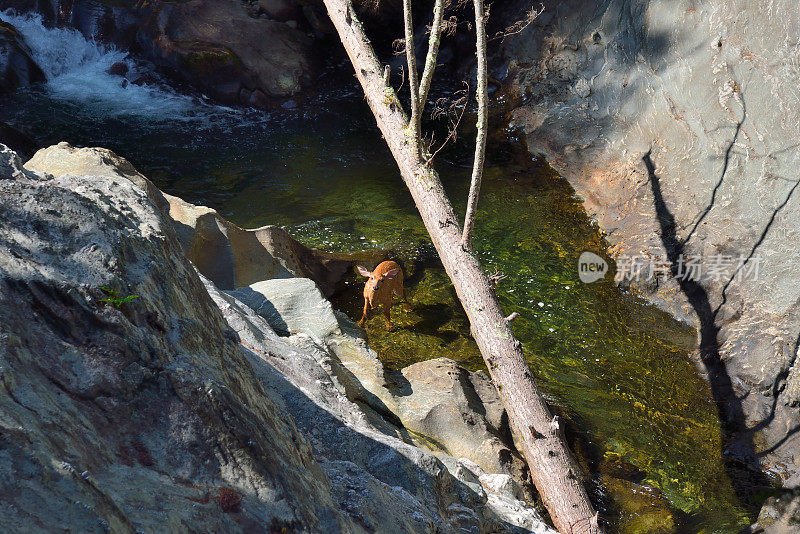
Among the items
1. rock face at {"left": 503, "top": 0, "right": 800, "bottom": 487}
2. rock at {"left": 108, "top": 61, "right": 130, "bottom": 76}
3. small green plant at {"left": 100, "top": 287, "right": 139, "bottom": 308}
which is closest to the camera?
small green plant at {"left": 100, "top": 287, "right": 139, "bottom": 308}

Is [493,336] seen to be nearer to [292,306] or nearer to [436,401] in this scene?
[436,401]

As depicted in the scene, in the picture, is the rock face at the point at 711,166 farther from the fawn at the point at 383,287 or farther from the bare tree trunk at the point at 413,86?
the bare tree trunk at the point at 413,86

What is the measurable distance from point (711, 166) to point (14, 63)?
13.0m

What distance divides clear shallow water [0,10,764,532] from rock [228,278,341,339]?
42.4 inches

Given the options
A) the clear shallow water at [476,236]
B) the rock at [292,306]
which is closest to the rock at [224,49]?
the clear shallow water at [476,236]

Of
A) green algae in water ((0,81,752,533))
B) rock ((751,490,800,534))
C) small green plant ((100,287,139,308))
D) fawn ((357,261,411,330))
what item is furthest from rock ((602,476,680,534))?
small green plant ((100,287,139,308))

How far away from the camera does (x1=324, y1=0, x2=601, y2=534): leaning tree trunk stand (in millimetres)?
4383

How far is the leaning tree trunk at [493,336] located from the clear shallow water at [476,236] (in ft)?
1.67

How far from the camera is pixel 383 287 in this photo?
655 cm

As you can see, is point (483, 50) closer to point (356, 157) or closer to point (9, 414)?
point (9, 414)

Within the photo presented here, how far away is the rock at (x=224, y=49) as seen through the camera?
502 inches

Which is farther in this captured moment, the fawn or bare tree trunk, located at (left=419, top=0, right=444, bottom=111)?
the fawn

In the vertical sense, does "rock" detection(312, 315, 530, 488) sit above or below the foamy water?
below

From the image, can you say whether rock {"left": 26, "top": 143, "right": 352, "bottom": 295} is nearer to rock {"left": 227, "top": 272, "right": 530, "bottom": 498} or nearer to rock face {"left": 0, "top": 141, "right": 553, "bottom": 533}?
rock {"left": 227, "top": 272, "right": 530, "bottom": 498}
